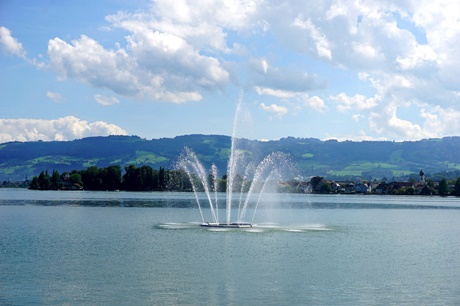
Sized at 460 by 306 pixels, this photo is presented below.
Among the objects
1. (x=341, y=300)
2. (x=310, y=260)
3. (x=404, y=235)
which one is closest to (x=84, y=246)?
(x=310, y=260)

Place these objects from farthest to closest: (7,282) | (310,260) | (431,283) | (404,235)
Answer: (404,235) → (310,260) → (431,283) → (7,282)

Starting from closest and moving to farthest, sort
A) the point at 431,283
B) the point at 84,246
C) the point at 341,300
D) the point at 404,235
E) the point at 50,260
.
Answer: the point at 341,300
the point at 431,283
the point at 50,260
the point at 84,246
the point at 404,235

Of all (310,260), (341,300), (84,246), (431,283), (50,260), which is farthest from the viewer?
(84,246)

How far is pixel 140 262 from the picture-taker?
44031 mm

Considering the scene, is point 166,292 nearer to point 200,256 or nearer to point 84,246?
point 200,256

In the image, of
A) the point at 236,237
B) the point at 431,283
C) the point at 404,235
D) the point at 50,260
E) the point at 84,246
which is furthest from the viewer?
the point at 404,235

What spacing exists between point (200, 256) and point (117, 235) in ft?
60.6

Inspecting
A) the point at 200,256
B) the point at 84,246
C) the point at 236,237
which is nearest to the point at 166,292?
the point at 200,256

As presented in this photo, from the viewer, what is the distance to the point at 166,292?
33.4 m

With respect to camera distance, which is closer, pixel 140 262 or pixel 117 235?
pixel 140 262

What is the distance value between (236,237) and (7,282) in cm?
2990

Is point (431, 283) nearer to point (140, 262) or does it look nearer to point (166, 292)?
point (166, 292)

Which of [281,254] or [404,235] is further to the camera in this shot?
[404,235]

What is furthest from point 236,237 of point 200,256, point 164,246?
point 200,256
